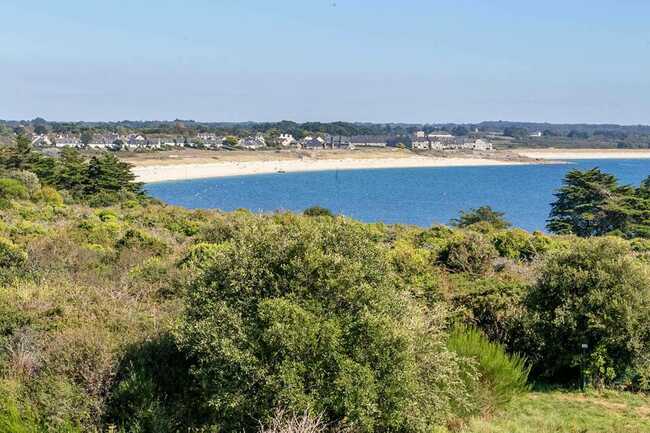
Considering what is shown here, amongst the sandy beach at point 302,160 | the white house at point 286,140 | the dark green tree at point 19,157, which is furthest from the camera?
the white house at point 286,140

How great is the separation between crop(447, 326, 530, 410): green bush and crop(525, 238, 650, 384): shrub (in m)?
1.62

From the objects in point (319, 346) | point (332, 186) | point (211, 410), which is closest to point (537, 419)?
point (319, 346)

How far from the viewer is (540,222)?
229 feet

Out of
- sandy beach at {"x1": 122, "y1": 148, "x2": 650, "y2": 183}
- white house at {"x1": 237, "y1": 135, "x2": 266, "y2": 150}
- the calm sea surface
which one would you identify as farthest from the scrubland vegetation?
white house at {"x1": 237, "y1": 135, "x2": 266, "y2": 150}

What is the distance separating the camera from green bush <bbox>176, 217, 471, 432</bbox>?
23.5 ft

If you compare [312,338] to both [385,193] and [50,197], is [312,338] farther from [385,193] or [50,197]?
[385,193]

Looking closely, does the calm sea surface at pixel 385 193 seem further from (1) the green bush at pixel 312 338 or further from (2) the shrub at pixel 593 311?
(1) the green bush at pixel 312 338

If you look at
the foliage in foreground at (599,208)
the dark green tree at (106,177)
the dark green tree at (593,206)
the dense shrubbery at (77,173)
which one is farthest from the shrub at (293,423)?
the dark green tree at (106,177)

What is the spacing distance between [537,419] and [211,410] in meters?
4.98

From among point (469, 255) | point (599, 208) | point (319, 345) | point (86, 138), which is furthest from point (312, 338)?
point (86, 138)

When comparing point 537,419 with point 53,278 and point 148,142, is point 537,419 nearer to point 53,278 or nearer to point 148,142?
point 53,278

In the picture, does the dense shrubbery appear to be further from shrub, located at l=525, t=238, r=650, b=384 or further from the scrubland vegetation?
shrub, located at l=525, t=238, r=650, b=384

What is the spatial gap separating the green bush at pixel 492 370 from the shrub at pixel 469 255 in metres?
7.46

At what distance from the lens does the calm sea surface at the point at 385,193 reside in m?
74.9
